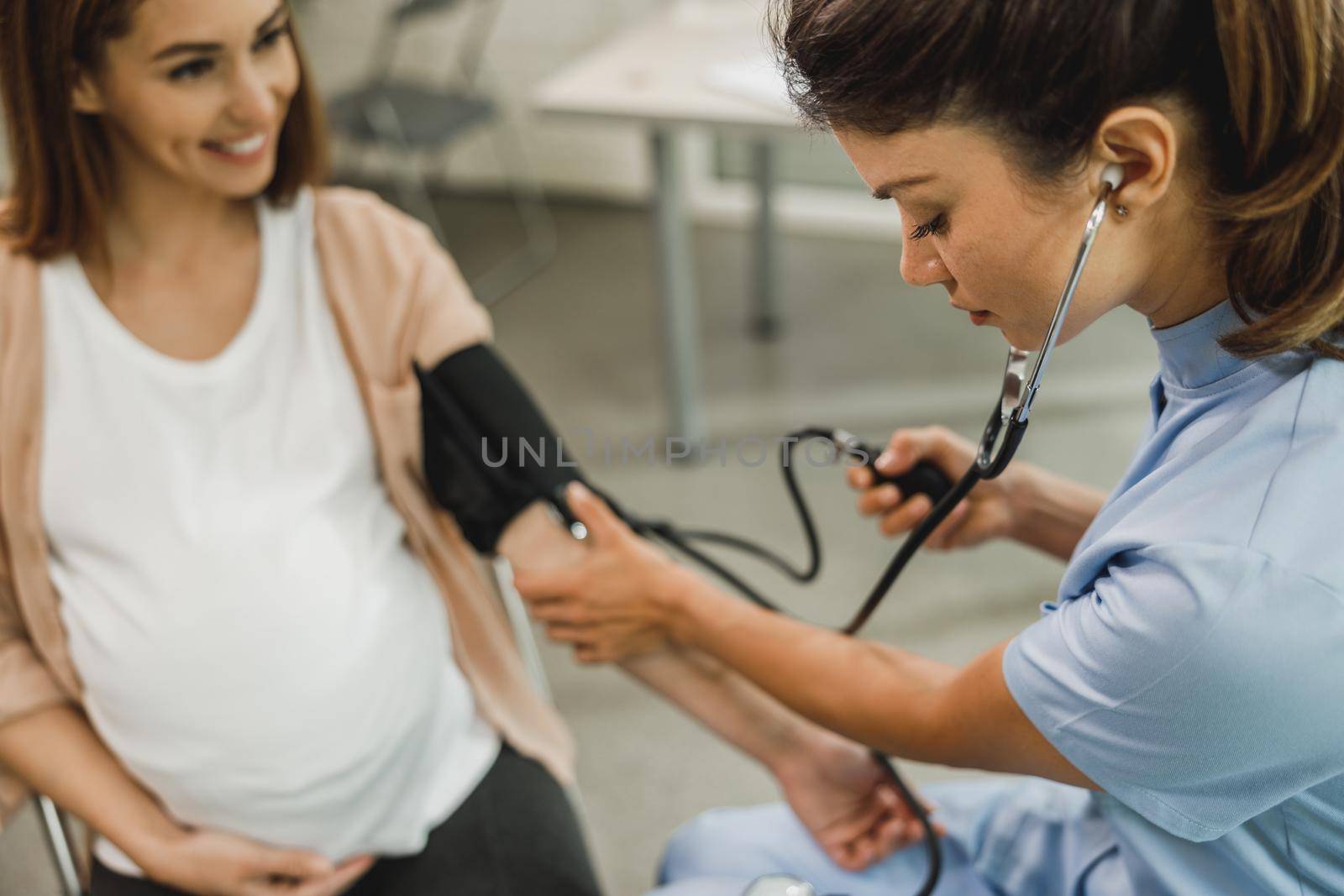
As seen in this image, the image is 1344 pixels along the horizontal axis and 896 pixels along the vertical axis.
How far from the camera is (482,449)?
47.8 inches

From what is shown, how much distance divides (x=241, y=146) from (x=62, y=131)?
Result: 15 centimetres

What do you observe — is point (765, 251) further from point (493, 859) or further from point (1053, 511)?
point (493, 859)

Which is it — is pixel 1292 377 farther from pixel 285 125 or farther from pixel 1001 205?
pixel 285 125

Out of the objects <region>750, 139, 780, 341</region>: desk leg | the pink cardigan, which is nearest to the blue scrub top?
the pink cardigan

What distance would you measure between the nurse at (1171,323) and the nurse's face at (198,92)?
548 mm

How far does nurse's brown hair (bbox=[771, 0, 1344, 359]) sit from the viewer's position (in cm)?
63

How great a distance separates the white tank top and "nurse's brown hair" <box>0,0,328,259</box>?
43 mm

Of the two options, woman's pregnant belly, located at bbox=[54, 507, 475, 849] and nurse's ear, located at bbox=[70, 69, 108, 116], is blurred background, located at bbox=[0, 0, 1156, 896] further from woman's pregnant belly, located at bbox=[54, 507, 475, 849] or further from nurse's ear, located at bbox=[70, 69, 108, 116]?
nurse's ear, located at bbox=[70, 69, 108, 116]

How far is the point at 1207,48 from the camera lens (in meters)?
0.64

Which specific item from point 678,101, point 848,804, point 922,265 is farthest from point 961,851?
point 678,101

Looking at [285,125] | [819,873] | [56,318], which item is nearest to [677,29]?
[285,125]

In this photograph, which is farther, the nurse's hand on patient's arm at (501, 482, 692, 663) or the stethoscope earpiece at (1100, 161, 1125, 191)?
the nurse's hand on patient's arm at (501, 482, 692, 663)

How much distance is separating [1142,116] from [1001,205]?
95 mm

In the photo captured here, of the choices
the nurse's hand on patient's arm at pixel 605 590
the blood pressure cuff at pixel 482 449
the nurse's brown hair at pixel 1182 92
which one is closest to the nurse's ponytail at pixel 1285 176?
the nurse's brown hair at pixel 1182 92
